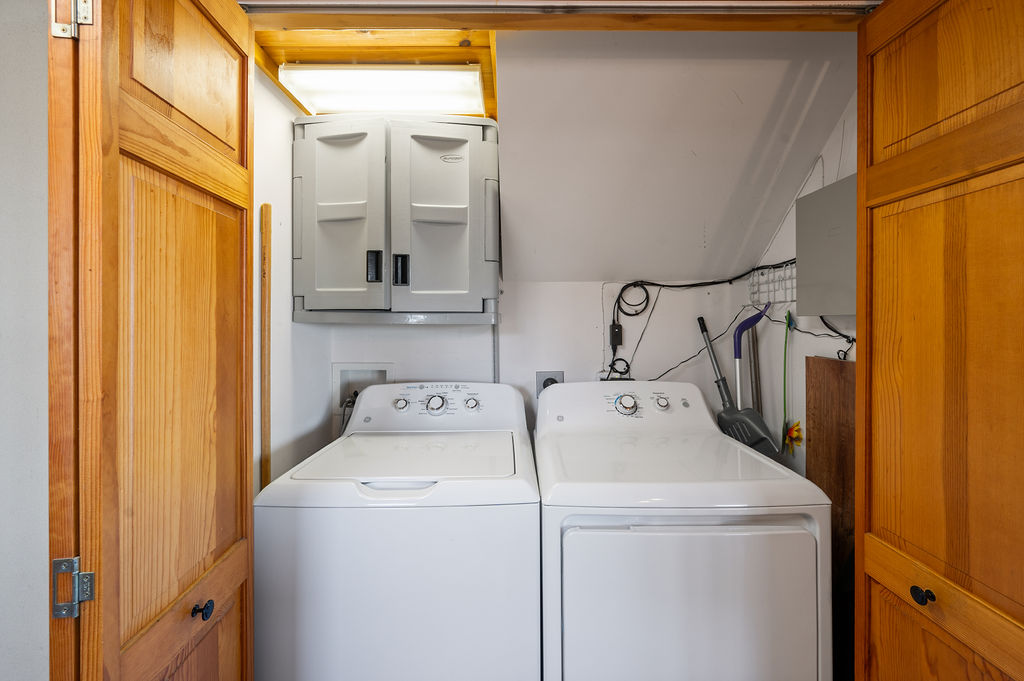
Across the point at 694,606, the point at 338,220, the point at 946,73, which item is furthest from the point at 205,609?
the point at 946,73

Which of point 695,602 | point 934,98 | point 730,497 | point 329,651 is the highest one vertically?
point 934,98

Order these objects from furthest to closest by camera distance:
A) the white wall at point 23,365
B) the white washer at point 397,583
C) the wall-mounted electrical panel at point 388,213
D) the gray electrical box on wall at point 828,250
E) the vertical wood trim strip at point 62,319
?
the wall-mounted electrical panel at point 388,213 < the gray electrical box on wall at point 828,250 < the white washer at point 397,583 < the white wall at point 23,365 < the vertical wood trim strip at point 62,319

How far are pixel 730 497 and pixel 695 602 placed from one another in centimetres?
27

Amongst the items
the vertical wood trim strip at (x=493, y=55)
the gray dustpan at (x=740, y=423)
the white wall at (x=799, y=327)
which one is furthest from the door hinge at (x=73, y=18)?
the gray dustpan at (x=740, y=423)

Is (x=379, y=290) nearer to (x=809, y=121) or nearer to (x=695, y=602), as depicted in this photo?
(x=695, y=602)

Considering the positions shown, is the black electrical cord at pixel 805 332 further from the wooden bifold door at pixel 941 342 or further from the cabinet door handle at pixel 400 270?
the cabinet door handle at pixel 400 270

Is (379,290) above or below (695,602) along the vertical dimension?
above

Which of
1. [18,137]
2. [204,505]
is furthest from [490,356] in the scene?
[18,137]

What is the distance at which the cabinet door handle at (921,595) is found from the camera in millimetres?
Result: 815

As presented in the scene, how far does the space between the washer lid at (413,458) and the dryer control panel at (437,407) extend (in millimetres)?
52

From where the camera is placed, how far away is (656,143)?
1.55 metres

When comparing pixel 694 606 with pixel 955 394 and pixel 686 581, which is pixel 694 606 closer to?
pixel 686 581

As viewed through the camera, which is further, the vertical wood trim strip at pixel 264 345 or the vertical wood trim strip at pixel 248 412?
the vertical wood trim strip at pixel 264 345

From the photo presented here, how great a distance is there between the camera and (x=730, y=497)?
1120mm
